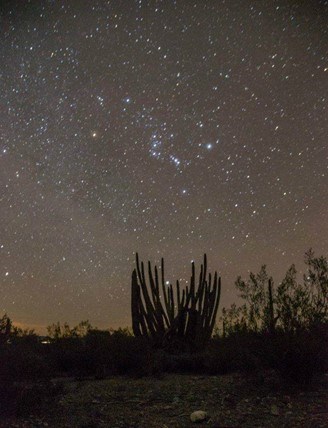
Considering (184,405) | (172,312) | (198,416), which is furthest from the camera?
(172,312)

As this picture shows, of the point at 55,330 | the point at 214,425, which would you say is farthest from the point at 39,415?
the point at 55,330

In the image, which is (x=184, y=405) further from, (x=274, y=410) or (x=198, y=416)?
(x=274, y=410)

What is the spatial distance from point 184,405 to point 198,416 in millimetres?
779

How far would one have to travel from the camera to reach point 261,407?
22.9ft

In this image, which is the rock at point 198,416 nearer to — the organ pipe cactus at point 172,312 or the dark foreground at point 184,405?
the dark foreground at point 184,405

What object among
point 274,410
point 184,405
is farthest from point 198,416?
point 274,410

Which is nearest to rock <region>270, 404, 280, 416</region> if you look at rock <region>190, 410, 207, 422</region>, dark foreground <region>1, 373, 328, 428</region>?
dark foreground <region>1, 373, 328, 428</region>

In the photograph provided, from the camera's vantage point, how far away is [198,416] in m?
6.46

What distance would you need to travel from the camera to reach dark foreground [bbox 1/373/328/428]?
6.35m

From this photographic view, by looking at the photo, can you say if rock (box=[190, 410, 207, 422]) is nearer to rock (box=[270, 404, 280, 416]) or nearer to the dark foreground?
the dark foreground

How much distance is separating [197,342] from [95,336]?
272 cm

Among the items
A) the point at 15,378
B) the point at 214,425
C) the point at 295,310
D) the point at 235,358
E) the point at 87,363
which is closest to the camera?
the point at 214,425

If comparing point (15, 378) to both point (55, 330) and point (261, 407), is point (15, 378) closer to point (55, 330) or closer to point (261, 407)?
point (261, 407)

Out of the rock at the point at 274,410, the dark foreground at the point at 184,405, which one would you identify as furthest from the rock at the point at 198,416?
the rock at the point at 274,410
